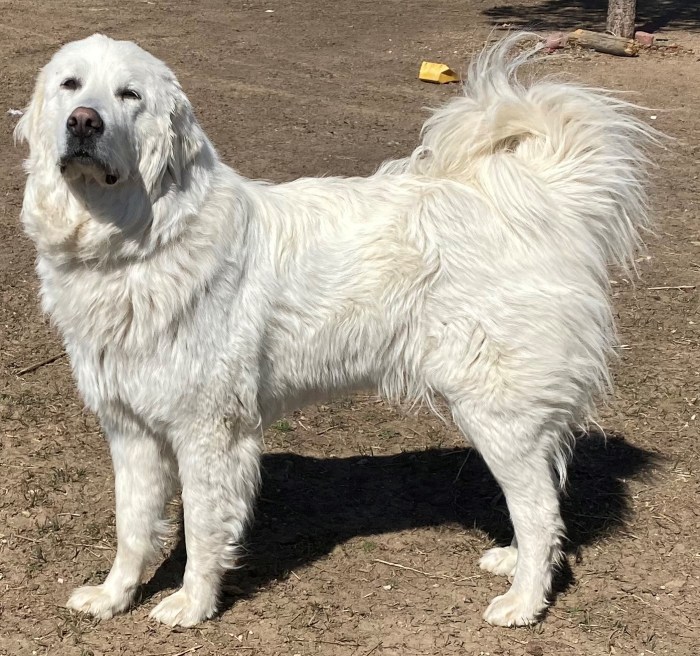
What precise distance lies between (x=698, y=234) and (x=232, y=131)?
4.39 metres

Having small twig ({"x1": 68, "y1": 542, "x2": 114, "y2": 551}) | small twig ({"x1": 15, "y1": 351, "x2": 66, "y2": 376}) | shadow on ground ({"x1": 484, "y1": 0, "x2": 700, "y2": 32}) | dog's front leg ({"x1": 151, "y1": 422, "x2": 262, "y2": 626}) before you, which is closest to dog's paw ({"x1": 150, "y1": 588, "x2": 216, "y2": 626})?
dog's front leg ({"x1": 151, "y1": 422, "x2": 262, "y2": 626})

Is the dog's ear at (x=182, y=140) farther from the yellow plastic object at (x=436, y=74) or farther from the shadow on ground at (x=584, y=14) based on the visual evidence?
the shadow on ground at (x=584, y=14)

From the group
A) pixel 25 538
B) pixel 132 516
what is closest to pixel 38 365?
pixel 25 538

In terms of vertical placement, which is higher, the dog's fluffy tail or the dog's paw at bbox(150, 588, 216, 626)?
the dog's fluffy tail

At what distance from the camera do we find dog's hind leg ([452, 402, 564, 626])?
11.3 ft

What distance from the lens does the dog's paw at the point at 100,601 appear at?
3.57 meters

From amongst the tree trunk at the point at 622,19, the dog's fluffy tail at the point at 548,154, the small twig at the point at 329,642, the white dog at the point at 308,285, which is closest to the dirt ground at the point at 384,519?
the small twig at the point at 329,642

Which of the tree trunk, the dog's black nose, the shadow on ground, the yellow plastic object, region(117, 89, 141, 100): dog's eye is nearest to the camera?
the dog's black nose

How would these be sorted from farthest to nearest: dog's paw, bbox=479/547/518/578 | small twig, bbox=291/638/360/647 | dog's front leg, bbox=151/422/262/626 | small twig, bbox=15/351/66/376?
1. small twig, bbox=15/351/66/376
2. dog's paw, bbox=479/547/518/578
3. small twig, bbox=291/638/360/647
4. dog's front leg, bbox=151/422/262/626

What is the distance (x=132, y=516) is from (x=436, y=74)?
825 cm

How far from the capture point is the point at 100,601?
11.7 feet

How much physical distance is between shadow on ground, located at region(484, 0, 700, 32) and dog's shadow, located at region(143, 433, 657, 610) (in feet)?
33.7

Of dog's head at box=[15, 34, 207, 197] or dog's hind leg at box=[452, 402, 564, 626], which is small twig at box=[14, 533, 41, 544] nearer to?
dog's head at box=[15, 34, 207, 197]

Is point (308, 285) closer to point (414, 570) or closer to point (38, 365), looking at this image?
point (414, 570)
